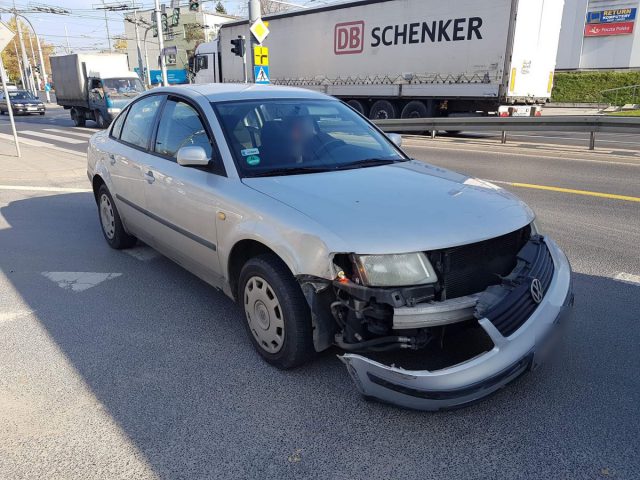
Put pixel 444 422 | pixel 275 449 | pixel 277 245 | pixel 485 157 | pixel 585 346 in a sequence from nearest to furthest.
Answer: pixel 275 449, pixel 444 422, pixel 277 245, pixel 585 346, pixel 485 157

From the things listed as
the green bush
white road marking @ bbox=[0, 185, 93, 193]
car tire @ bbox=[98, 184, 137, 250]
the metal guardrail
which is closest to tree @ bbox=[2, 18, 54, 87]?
the green bush

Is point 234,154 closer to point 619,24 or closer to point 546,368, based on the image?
point 546,368

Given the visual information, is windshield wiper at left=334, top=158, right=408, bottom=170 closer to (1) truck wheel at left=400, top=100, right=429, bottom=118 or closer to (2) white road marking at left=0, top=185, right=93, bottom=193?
(2) white road marking at left=0, top=185, right=93, bottom=193

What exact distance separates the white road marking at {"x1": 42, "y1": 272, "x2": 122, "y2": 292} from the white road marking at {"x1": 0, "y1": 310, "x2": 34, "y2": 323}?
48cm

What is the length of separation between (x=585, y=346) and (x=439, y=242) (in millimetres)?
1542

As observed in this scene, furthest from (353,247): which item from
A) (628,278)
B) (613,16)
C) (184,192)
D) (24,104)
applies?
(613,16)

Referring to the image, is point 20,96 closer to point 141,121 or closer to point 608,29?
point 141,121

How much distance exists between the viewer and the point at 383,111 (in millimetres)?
19391

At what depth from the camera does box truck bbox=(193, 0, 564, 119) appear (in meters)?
15.6

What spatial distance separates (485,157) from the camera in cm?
1178

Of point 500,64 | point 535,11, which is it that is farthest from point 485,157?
point 535,11

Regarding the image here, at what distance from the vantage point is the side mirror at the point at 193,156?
341 centimetres

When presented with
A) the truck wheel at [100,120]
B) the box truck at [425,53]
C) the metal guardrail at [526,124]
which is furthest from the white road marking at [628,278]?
the truck wheel at [100,120]

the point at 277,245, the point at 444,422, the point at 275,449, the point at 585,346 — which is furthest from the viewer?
the point at 585,346
